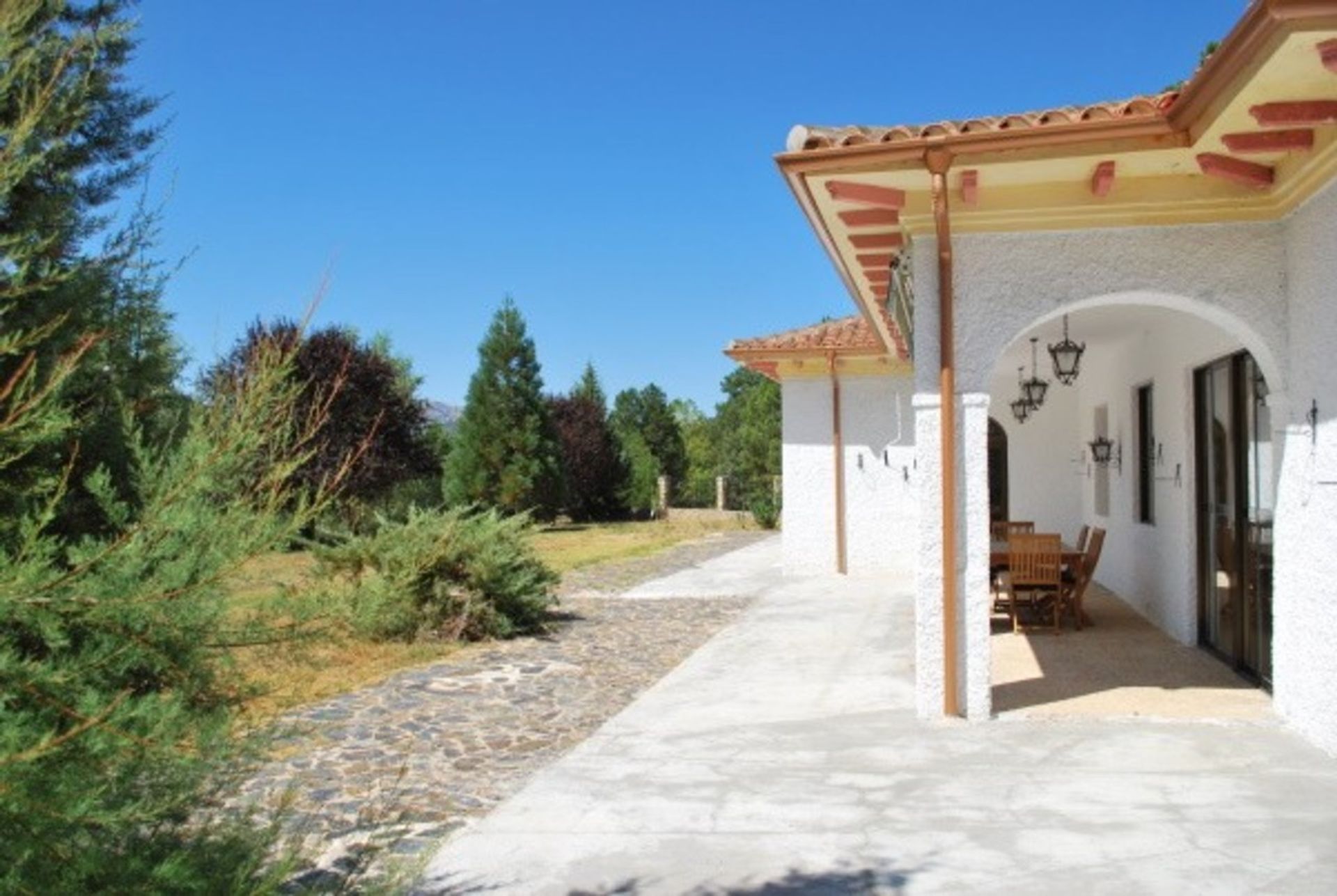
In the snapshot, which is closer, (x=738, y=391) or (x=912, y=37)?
(x=912, y=37)

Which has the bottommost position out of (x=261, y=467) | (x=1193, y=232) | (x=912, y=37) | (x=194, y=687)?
(x=194, y=687)

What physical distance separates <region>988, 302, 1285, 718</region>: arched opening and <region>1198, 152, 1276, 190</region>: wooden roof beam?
807 mm

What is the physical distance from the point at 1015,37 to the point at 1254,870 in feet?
33.4

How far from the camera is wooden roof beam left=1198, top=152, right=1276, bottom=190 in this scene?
6066 mm

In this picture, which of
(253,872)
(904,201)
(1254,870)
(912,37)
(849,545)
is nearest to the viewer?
(253,872)

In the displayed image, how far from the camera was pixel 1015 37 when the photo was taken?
475 inches

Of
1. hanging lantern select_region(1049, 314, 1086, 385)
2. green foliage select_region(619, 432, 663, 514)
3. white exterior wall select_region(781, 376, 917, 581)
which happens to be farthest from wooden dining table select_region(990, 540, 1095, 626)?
green foliage select_region(619, 432, 663, 514)

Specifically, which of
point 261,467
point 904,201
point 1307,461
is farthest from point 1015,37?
point 261,467

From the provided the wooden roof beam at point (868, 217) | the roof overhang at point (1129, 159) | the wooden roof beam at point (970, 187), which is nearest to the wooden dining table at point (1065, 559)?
the wooden roof beam at point (868, 217)

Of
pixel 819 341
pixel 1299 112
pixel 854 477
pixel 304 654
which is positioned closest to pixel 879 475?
pixel 854 477

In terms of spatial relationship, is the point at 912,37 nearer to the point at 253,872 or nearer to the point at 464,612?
the point at 464,612

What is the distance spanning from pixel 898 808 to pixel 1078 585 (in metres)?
6.06

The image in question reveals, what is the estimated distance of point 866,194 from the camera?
6.99m

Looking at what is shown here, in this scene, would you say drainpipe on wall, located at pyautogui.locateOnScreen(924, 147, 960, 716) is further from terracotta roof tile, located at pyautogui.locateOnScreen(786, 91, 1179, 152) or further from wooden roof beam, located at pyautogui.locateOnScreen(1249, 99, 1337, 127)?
wooden roof beam, located at pyautogui.locateOnScreen(1249, 99, 1337, 127)
